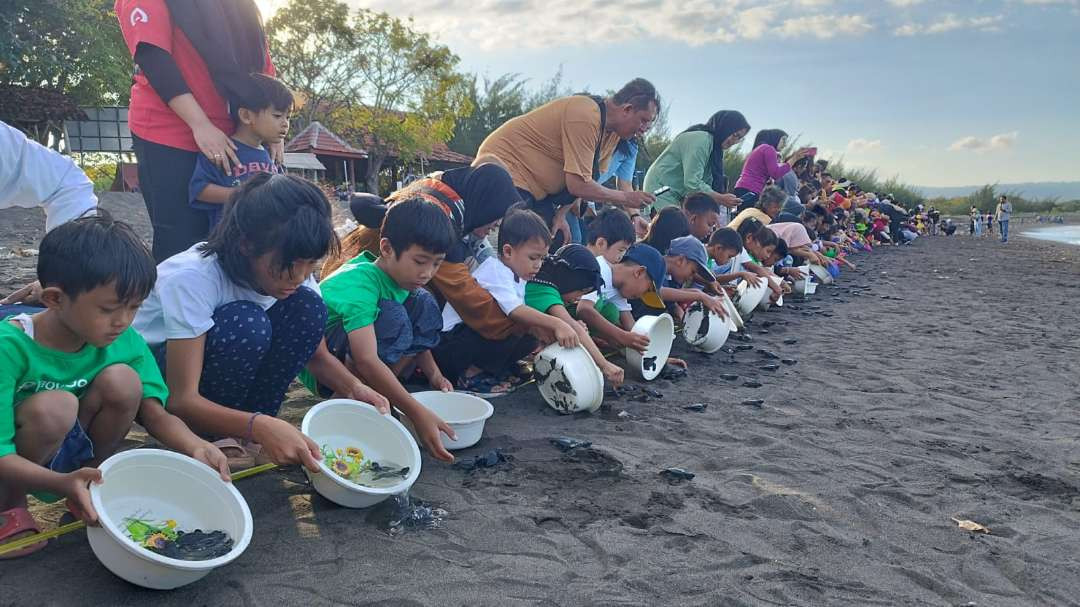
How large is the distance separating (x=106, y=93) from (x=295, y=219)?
74.6ft

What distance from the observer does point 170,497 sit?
178 centimetres

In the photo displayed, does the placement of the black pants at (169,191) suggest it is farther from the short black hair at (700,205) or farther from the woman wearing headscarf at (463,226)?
the short black hair at (700,205)

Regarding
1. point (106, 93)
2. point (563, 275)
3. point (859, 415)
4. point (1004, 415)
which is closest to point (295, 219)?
point (563, 275)

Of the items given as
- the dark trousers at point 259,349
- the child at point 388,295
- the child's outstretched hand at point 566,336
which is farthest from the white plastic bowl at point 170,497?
the child's outstretched hand at point 566,336

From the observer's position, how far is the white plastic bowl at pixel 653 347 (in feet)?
11.9

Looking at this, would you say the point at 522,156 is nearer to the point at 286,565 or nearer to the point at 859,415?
the point at 859,415

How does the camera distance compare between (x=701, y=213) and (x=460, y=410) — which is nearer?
(x=460, y=410)

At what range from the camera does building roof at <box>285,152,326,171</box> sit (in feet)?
82.1

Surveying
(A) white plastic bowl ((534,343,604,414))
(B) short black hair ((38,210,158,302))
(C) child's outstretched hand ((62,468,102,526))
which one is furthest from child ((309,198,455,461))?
(C) child's outstretched hand ((62,468,102,526))

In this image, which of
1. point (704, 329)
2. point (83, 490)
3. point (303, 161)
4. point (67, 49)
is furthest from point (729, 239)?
point (303, 161)

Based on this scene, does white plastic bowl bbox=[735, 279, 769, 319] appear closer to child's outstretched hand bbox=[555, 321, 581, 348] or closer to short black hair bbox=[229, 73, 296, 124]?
child's outstretched hand bbox=[555, 321, 581, 348]

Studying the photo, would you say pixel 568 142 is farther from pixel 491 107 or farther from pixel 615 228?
pixel 491 107

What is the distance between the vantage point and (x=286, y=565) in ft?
5.74

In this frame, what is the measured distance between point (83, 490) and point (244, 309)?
77 cm
